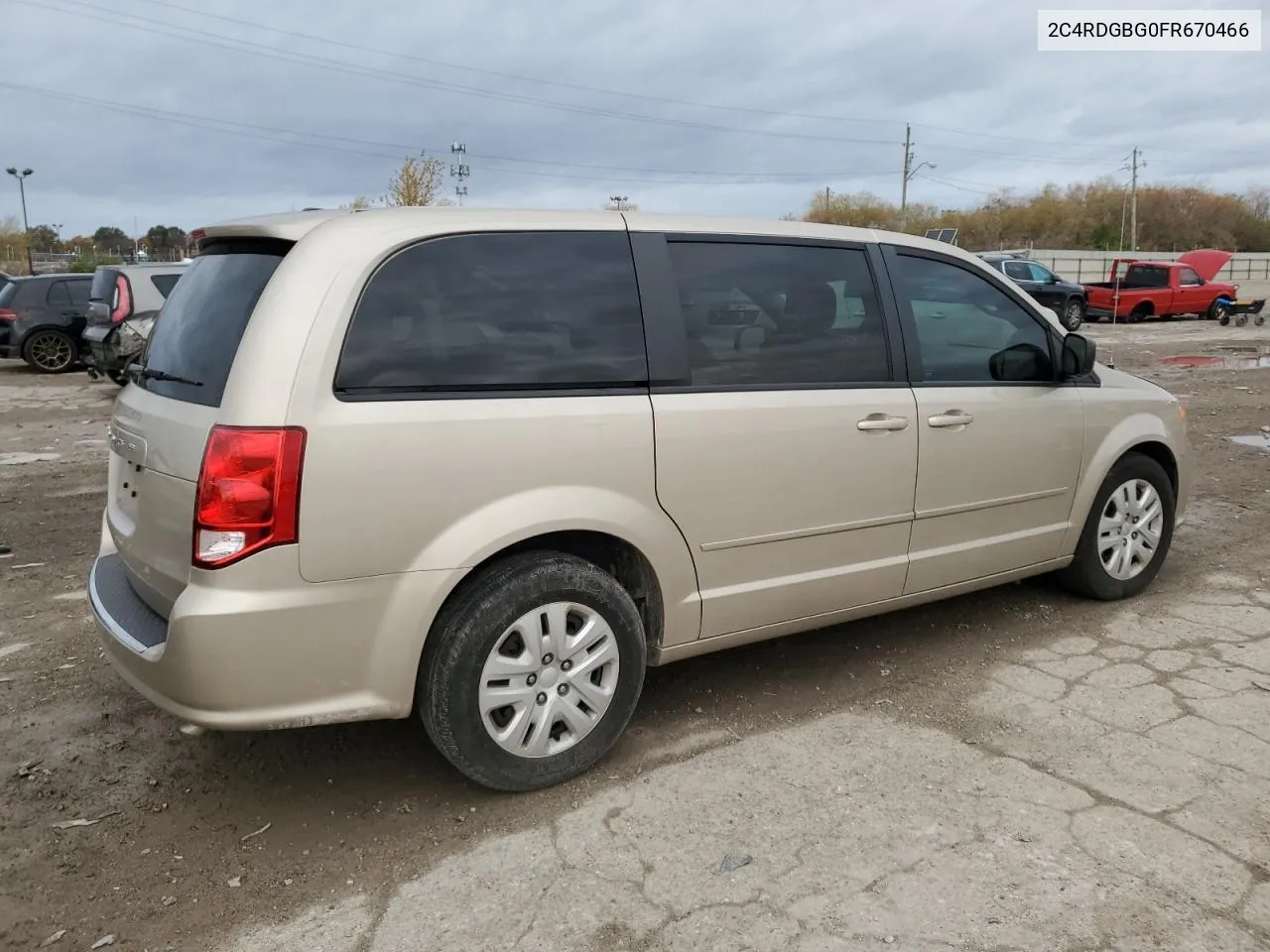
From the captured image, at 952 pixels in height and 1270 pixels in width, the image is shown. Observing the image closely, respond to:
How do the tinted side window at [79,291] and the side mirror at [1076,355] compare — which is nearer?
the side mirror at [1076,355]

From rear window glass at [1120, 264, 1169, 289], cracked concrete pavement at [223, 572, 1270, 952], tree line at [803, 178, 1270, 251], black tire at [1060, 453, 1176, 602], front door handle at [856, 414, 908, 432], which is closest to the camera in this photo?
cracked concrete pavement at [223, 572, 1270, 952]

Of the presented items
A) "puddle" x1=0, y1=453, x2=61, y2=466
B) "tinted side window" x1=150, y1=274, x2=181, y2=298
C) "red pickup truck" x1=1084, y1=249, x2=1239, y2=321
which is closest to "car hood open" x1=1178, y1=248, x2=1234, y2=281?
"red pickup truck" x1=1084, y1=249, x2=1239, y2=321

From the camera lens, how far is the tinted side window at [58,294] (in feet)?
52.3

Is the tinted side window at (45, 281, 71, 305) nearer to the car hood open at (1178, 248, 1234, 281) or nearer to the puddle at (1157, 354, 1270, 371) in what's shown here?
the puddle at (1157, 354, 1270, 371)

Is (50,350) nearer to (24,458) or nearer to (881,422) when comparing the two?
(24,458)

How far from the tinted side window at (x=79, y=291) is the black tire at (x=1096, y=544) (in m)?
16.1

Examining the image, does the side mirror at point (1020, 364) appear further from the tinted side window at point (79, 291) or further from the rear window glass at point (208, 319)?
the tinted side window at point (79, 291)

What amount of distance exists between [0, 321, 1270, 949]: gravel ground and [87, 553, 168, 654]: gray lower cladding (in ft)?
1.89

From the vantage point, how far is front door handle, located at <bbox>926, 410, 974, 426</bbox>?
12.8 feet

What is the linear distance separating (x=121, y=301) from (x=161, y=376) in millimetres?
11302

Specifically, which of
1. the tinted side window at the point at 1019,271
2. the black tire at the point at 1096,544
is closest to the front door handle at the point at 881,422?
the black tire at the point at 1096,544

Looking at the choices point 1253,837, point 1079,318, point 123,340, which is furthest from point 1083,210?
point 1253,837

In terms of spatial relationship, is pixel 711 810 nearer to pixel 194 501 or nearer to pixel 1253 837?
pixel 1253 837

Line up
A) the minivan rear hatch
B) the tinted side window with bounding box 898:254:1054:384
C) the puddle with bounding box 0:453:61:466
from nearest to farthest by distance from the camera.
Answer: the minivan rear hatch → the tinted side window with bounding box 898:254:1054:384 → the puddle with bounding box 0:453:61:466
